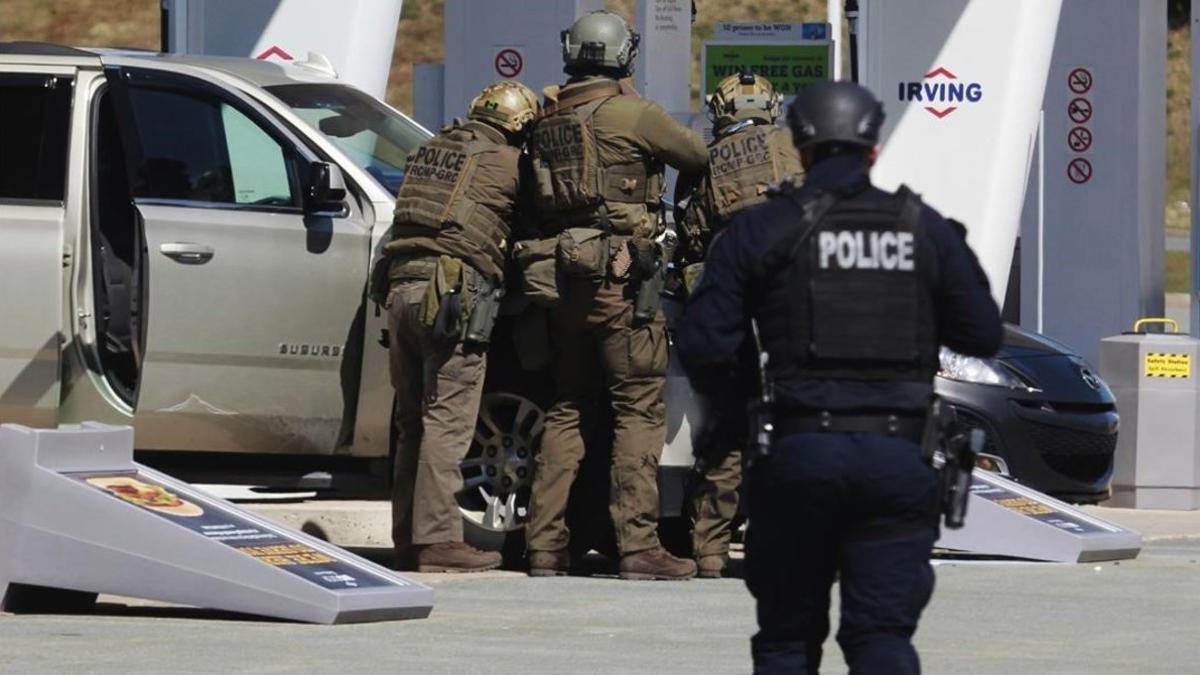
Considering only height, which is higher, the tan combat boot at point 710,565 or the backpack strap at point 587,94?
the backpack strap at point 587,94

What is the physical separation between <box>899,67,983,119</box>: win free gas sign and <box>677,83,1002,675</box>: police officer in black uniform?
907cm

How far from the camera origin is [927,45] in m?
15.1

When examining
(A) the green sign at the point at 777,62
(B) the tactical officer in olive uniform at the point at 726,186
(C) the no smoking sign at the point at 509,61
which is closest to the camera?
(B) the tactical officer in olive uniform at the point at 726,186

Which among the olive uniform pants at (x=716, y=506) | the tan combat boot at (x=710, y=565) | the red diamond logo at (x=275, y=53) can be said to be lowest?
the tan combat boot at (x=710, y=565)

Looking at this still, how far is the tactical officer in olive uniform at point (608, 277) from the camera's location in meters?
9.92

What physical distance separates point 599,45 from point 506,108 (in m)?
0.44

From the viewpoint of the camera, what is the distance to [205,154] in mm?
10375

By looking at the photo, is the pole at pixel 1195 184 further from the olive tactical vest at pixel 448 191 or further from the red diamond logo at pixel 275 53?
the olive tactical vest at pixel 448 191

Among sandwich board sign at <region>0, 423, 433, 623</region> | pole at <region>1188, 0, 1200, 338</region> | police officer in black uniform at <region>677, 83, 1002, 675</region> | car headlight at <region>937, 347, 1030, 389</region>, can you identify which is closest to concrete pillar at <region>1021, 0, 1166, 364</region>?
pole at <region>1188, 0, 1200, 338</region>

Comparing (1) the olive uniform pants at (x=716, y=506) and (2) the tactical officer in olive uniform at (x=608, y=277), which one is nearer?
(2) the tactical officer in olive uniform at (x=608, y=277)

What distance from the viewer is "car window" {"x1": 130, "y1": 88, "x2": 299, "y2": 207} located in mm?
10281

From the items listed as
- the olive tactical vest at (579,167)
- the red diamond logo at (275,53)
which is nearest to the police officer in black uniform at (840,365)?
the olive tactical vest at (579,167)

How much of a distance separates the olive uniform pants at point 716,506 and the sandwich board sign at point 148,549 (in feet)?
5.06

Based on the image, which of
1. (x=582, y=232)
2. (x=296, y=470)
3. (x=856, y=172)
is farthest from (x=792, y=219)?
(x=296, y=470)
